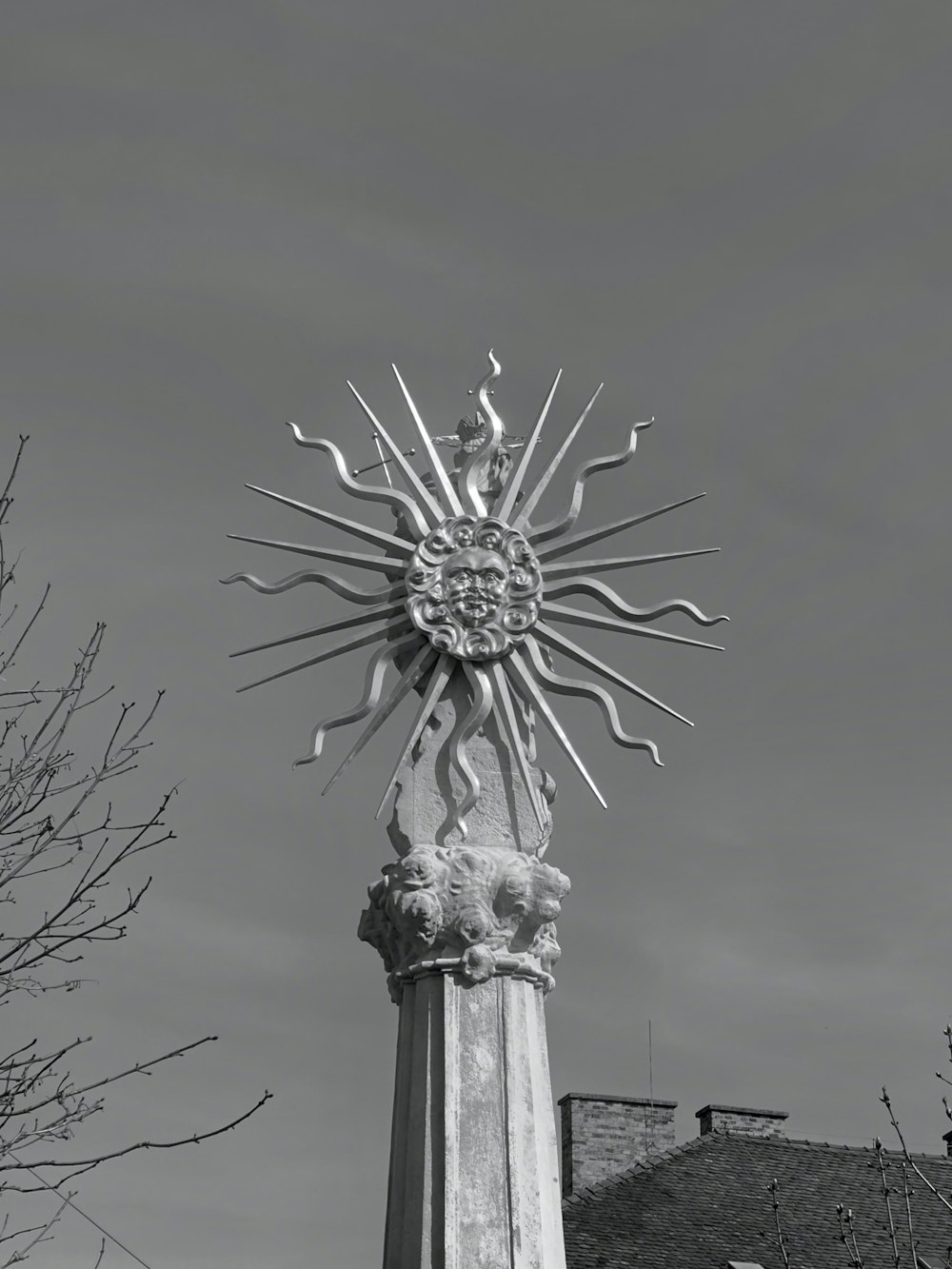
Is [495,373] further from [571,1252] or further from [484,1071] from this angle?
[571,1252]

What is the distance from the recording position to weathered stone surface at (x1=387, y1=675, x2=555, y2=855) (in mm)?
10859

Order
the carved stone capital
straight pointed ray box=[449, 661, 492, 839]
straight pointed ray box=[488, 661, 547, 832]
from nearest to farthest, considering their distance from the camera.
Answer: the carved stone capital < straight pointed ray box=[449, 661, 492, 839] < straight pointed ray box=[488, 661, 547, 832]

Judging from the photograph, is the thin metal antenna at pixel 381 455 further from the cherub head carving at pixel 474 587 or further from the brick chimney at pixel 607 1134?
the brick chimney at pixel 607 1134

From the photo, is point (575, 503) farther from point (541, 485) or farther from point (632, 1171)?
point (632, 1171)

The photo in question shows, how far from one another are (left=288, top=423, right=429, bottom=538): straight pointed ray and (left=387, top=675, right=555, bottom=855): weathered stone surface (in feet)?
3.34

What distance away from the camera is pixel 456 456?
12.1 metres

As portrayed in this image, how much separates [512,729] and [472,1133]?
7.23ft

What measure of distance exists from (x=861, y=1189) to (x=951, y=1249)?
31.7ft

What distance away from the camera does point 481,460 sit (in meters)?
11.9

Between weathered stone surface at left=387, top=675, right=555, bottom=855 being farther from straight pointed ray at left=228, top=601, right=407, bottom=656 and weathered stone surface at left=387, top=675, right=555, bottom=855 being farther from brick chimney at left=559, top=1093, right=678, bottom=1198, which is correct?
brick chimney at left=559, top=1093, right=678, bottom=1198

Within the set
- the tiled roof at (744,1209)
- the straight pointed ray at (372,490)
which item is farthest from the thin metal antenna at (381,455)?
the tiled roof at (744,1209)

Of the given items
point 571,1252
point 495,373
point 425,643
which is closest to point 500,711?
point 425,643

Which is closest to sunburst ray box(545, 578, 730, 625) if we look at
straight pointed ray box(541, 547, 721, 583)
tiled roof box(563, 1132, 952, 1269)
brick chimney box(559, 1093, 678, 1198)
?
straight pointed ray box(541, 547, 721, 583)

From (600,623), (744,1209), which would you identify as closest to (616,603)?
(600,623)
